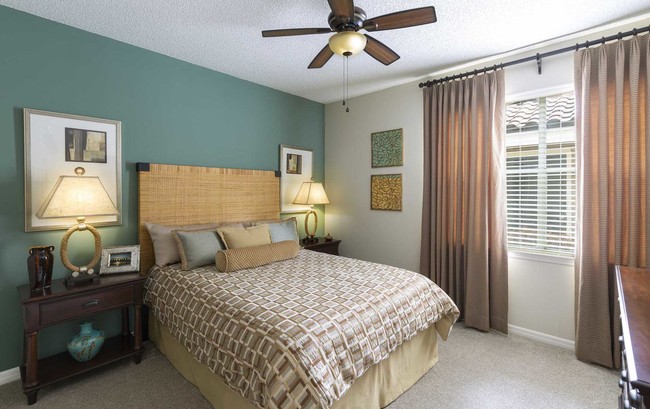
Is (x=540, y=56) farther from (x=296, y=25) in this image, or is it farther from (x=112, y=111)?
(x=112, y=111)

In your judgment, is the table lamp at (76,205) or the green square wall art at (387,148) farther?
the green square wall art at (387,148)

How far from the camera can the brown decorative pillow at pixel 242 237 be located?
9.15 feet

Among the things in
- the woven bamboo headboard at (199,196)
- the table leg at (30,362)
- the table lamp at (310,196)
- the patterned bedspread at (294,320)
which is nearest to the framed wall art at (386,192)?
the table lamp at (310,196)

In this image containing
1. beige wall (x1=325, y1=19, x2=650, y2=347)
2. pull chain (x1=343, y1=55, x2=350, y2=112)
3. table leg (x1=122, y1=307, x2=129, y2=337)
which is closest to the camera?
table leg (x1=122, y1=307, x2=129, y2=337)

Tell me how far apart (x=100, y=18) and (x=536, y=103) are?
3.81m

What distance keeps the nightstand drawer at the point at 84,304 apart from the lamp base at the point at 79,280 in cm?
13

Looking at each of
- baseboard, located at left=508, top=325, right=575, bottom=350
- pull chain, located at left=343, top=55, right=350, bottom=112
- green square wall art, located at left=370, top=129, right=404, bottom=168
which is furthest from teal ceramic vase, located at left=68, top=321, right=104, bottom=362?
baseboard, located at left=508, top=325, right=575, bottom=350

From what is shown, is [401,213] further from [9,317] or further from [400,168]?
[9,317]

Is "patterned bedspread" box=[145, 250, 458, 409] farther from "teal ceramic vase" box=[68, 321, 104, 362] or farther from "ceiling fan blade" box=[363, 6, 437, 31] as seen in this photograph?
"ceiling fan blade" box=[363, 6, 437, 31]

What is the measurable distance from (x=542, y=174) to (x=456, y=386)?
2.07m

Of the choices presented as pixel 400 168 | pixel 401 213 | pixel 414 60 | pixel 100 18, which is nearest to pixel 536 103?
pixel 414 60

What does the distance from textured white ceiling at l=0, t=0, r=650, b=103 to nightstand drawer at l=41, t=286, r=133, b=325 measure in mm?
2080

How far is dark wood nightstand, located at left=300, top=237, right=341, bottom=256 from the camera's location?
3797mm

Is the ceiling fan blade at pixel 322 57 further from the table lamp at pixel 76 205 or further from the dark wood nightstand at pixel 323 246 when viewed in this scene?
the dark wood nightstand at pixel 323 246
